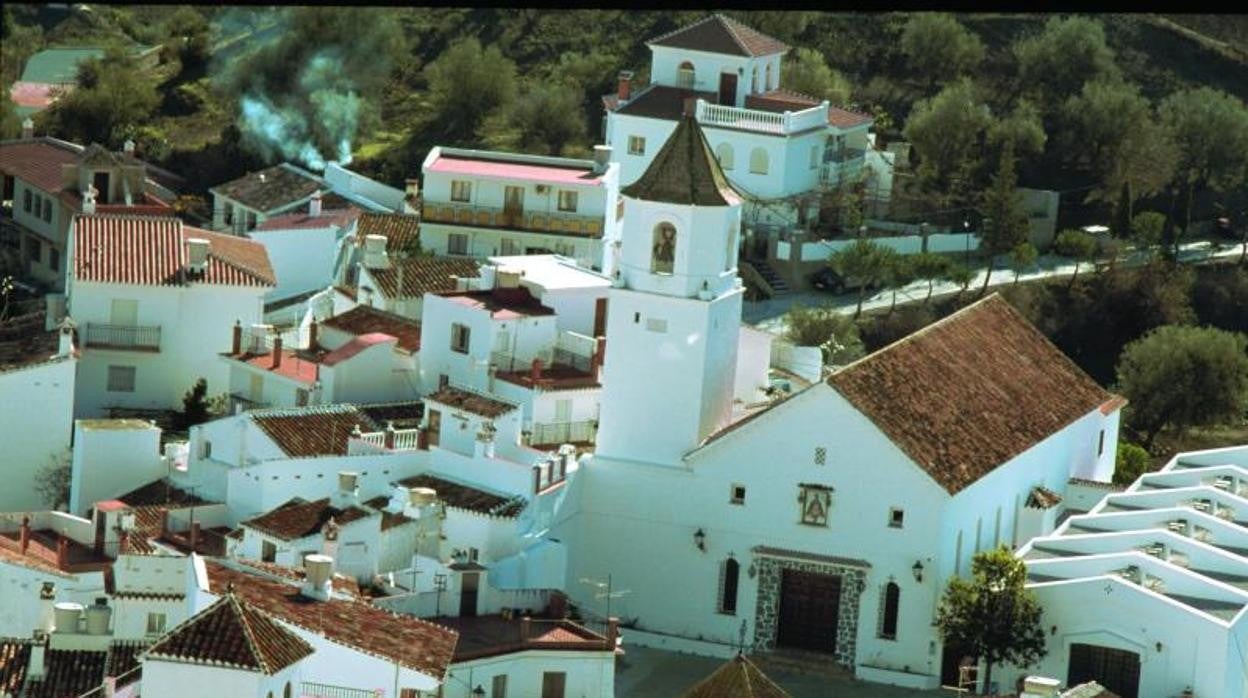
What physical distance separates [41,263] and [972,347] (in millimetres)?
21904

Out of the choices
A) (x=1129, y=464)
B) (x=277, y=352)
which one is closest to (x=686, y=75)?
(x=1129, y=464)

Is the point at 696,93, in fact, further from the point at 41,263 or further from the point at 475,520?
the point at 475,520

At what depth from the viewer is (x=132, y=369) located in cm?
4653

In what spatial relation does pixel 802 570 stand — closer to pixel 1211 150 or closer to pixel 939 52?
pixel 1211 150

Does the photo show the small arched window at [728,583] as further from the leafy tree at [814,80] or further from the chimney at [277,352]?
the leafy tree at [814,80]

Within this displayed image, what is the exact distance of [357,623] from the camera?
31.0 metres

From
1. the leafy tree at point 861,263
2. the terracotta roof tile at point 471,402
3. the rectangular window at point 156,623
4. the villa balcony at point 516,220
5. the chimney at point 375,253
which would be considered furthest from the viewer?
the leafy tree at point 861,263

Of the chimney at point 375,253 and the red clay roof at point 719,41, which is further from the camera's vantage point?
the red clay roof at point 719,41

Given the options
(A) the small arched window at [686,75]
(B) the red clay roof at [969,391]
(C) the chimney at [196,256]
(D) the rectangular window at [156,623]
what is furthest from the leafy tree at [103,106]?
(D) the rectangular window at [156,623]

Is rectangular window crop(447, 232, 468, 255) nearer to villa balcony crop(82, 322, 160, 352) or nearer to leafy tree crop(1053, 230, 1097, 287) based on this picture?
villa balcony crop(82, 322, 160, 352)

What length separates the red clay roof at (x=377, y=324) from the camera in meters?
43.5

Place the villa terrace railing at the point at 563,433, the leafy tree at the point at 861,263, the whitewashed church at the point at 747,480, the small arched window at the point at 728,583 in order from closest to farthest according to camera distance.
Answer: the whitewashed church at the point at 747,480 < the small arched window at the point at 728,583 < the villa terrace railing at the point at 563,433 < the leafy tree at the point at 861,263

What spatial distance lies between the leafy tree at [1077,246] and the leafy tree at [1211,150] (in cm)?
422

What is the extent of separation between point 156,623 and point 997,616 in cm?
945
